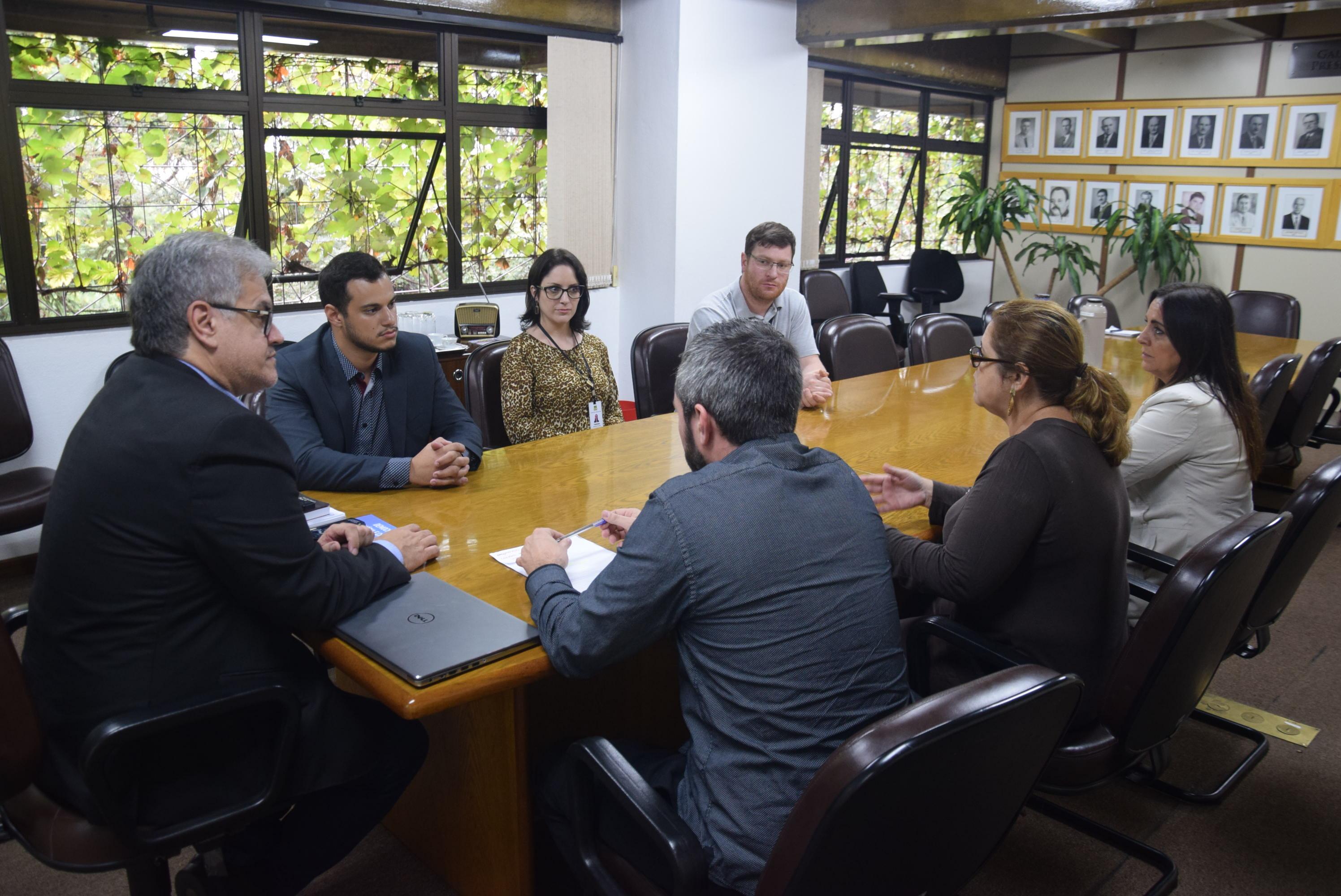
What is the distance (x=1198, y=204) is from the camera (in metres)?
7.69

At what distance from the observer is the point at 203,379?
1.60 m

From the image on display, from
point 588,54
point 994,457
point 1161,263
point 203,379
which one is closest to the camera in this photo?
point 203,379

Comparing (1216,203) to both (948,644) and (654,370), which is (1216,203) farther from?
(948,644)

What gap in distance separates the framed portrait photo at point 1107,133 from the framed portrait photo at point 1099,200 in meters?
0.24

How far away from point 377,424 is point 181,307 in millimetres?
1026

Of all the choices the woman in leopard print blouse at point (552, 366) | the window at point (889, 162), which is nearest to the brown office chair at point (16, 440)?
the woman in leopard print blouse at point (552, 366)

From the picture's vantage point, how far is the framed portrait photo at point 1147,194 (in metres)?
7.85

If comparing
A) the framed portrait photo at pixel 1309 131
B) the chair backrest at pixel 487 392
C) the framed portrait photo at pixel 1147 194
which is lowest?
the chair backrest at pixel 487 392

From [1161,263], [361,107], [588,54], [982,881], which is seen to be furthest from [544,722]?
[1161,263]

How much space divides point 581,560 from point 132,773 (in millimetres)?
810

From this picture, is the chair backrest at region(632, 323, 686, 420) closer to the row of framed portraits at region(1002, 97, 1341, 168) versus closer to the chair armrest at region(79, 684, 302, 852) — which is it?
the chair armrest at region(79, 684, 302, 852)

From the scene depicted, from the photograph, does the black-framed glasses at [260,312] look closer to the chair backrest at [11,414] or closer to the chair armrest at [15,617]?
the chair armrest at [15,617]

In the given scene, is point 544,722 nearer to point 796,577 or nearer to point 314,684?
point 314,684

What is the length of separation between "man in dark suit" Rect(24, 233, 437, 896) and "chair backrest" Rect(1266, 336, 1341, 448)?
3.90 m
